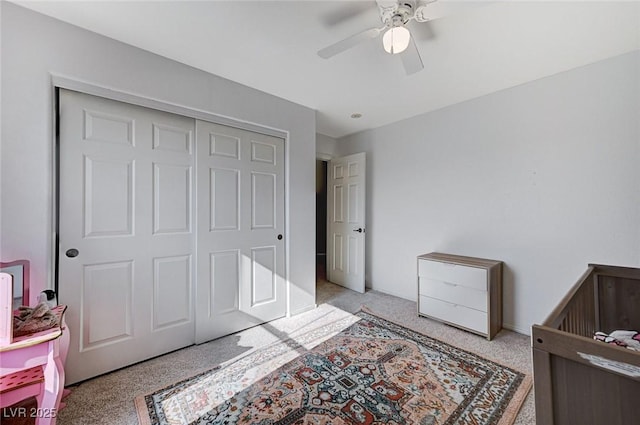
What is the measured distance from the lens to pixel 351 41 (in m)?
1.48

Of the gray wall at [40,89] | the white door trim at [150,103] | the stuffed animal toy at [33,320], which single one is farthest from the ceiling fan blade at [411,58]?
the stuffed animal toy at [33,320]

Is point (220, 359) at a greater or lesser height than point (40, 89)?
lesser

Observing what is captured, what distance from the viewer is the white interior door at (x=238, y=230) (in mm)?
2219

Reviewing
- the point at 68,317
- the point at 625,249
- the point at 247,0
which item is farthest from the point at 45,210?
the point at 625,249

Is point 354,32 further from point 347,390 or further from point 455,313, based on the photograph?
point 455,313

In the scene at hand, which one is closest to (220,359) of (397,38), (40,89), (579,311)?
(40,89)

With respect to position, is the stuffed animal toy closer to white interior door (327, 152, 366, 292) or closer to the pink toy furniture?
the pink toy furniture

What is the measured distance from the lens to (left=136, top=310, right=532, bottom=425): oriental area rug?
4.66ft

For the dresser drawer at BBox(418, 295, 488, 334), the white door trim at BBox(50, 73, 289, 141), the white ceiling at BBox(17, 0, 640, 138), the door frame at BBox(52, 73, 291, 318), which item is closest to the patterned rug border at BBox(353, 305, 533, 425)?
the dresser drawer at BBox(418, 295, 488, 334)

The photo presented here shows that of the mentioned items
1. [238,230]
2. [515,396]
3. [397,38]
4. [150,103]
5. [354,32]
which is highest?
[354,32]

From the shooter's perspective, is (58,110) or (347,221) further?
(347,221)

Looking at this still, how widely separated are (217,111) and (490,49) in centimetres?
224

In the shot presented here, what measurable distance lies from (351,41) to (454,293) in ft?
7.77

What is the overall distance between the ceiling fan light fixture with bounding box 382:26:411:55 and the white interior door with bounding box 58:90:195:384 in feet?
5.55
